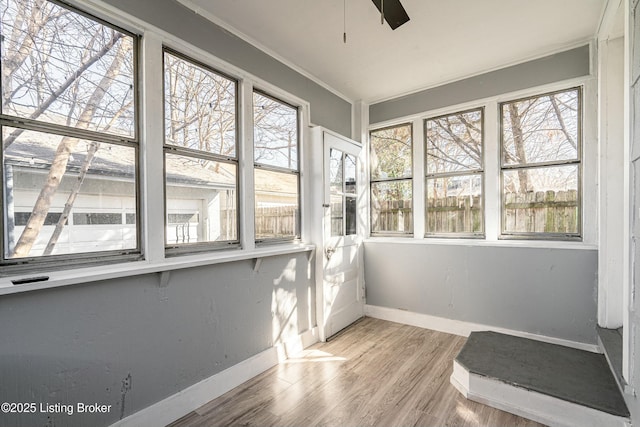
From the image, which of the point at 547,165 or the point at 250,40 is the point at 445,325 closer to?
the point at 547,165

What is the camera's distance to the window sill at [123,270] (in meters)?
1.35

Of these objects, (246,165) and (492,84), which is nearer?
(246,165)

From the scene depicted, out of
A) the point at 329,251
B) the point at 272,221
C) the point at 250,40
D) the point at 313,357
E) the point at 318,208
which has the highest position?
the point at 250,40

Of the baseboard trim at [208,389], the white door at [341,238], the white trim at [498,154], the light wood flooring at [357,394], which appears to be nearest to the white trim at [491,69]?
the white trim at [498,154]

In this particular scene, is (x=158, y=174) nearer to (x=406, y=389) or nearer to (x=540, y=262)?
(x=406, y=389)

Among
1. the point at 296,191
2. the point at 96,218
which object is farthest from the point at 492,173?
the point at 96,218

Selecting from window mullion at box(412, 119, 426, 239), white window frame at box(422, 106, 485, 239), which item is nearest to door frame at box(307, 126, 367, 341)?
window mullion at box(412, 119, 426, 239)

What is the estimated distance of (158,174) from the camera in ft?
6.12

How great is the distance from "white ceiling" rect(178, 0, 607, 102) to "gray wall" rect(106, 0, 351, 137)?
0.23 feet

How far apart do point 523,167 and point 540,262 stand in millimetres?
920

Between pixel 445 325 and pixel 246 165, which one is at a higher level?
pixel 246 165

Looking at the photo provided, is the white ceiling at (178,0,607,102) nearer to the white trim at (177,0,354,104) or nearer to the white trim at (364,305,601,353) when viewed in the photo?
the white trim at (177,0,354,104)

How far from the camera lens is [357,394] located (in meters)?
2.15

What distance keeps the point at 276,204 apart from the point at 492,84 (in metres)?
2.52
